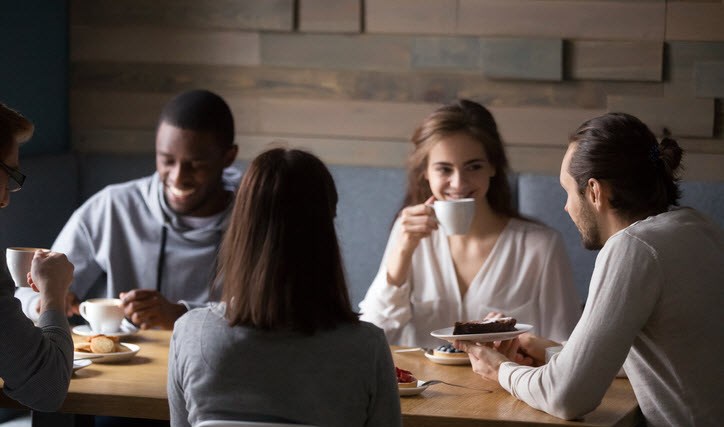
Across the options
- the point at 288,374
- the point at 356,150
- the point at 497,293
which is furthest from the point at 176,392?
the point at 356,150

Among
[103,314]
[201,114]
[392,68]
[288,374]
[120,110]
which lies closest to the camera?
[288,374]

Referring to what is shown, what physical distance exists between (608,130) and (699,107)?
152 centimetres

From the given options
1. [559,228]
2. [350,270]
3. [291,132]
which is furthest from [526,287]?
[291,132]

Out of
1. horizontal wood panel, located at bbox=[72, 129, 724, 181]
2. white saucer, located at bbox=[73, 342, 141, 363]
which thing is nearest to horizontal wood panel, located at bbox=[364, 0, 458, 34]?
horizontal wood panel, located at bbox=[72, 129, 724, 181]

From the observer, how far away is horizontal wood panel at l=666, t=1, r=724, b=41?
3.45 meters

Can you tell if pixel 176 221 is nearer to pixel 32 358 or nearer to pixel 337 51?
pixel 337 51

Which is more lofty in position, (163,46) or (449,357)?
(163,46)

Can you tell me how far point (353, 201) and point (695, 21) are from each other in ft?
4.17

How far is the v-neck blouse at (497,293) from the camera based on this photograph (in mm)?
2938

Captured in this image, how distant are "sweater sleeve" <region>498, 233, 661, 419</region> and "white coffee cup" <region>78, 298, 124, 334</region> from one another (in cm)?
106

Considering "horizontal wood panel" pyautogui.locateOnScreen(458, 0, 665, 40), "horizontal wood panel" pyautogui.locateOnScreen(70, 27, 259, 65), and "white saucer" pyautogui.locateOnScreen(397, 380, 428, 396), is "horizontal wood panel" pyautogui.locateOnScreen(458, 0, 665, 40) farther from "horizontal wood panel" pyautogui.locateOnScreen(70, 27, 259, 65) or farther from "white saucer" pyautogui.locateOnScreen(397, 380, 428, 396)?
"white saucer" pyautogui.locateOnScreen(397, 380, 428, 396)

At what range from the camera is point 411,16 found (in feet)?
12.1

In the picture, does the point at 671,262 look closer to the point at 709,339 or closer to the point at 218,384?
the point at 709,339

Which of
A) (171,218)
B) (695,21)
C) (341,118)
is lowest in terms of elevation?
(171,218)
